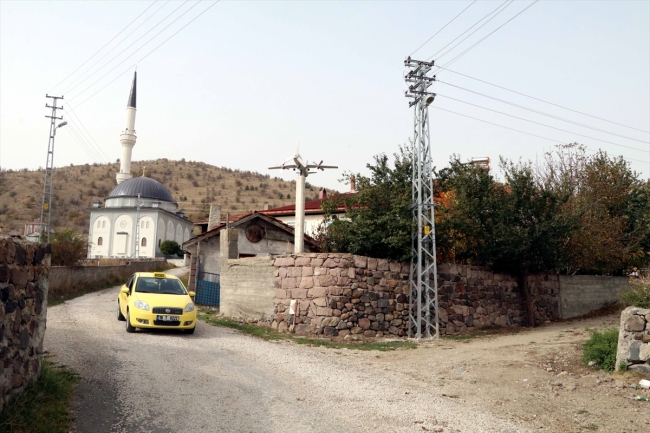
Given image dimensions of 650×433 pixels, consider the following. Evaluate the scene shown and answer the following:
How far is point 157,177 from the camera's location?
98438mm

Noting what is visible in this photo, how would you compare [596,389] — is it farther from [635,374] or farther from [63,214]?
[63,214]

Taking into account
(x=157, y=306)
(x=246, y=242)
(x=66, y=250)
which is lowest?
(x=157, y=306)

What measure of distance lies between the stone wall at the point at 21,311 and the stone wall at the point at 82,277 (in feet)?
55.8

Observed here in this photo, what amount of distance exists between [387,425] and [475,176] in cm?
1368

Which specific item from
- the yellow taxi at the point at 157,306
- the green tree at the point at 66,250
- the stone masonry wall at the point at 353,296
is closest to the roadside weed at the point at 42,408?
the yellow taxi at the point at 157,306

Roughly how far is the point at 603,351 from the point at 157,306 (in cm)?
1026

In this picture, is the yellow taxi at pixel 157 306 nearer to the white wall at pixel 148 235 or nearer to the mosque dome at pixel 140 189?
the white wall at pixel 148 235

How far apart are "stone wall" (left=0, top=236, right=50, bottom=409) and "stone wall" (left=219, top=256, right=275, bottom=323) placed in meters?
9.67

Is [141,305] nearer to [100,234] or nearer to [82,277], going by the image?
[82,277]

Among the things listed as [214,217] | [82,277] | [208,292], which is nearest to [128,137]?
[214,217]

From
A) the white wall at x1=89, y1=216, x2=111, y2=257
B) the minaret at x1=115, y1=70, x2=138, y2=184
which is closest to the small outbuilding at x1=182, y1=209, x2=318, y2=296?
the white wall at x1=89, y1=216, x2=111, y2=257

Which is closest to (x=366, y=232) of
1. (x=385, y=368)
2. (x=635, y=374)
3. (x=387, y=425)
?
(x=385, y=368)

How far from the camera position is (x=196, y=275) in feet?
81.9

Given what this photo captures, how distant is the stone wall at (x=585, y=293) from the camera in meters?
22.3
